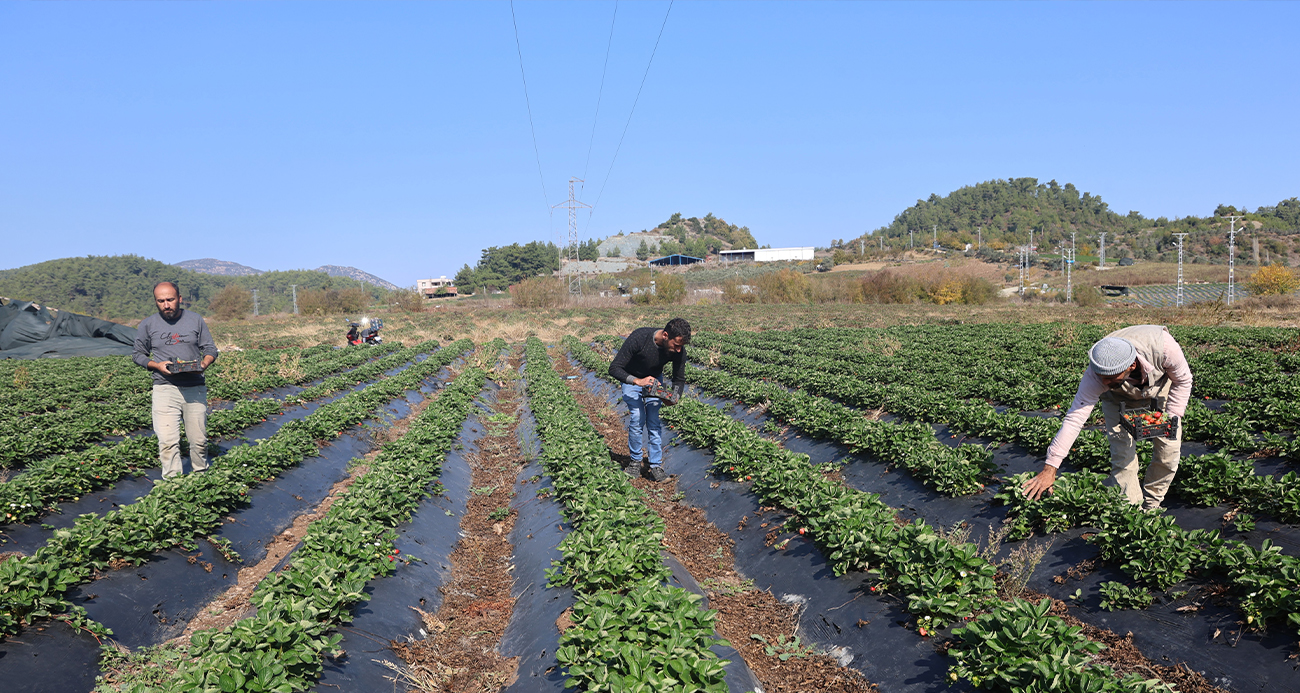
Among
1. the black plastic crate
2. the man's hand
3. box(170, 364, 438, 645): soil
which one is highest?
the black plastic crate

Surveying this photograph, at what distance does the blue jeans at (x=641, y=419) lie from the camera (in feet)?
28.7

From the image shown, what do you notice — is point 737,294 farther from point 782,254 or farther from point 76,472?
point 782,254

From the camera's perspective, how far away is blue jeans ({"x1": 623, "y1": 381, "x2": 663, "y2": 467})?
876 centimetres

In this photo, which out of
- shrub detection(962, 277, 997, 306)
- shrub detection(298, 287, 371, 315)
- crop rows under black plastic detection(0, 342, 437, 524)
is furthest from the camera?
shrub detection(298, 287, 371, 315)

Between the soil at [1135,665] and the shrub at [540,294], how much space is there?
65.3m

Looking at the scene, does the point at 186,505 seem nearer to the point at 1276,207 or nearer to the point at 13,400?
the point at 13,400

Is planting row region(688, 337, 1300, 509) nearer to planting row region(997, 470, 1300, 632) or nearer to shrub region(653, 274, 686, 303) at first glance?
planting row region(997, 470, 1300, 632)

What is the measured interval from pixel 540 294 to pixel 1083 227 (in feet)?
569

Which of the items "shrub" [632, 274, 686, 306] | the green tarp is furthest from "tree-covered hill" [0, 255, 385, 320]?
the green tarp

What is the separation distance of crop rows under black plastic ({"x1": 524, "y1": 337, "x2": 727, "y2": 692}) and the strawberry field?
28 millimetres

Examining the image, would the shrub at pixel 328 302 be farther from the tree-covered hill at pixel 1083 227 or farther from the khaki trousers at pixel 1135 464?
the tree-covered hill at pixel 1083 227

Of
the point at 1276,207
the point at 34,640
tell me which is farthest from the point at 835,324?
the point at 1276,207

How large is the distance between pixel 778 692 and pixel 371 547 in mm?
3665

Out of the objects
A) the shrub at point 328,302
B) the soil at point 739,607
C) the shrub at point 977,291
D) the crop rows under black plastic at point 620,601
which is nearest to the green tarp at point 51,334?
the crop rows under black plastic at point 620,601
